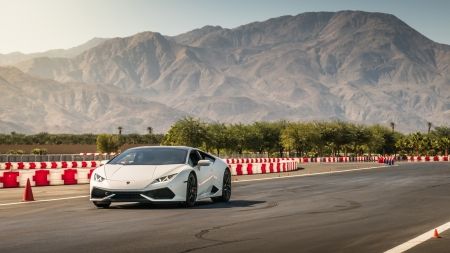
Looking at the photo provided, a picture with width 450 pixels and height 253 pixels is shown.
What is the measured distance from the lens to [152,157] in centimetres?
1681

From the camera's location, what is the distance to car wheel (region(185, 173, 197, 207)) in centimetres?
1627

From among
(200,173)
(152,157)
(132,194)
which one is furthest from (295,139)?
(132,194)

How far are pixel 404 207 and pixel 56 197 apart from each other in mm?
9309

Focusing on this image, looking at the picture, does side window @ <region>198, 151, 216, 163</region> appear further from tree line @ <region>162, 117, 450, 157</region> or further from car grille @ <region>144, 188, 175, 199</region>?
tree line @ <region>162, 117, 450, 157</region>

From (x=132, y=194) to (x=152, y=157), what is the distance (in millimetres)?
1460


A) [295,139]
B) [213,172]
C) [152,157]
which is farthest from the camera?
[295,139]

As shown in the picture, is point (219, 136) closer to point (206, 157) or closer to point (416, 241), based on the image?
point (206, 157)

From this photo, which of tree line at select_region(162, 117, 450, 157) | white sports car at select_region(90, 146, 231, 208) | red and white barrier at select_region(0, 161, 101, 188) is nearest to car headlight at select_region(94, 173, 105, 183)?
white sports car at select_region(90, 146, 231, 208)

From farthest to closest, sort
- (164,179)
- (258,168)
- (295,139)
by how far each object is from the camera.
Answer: (295,139)
(258,168)
(164,179)

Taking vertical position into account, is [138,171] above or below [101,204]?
above

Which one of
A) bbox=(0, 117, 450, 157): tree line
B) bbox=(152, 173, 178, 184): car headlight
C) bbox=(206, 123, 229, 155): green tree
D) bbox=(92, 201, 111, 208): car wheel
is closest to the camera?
bbox=(152, 173, 178, 184): car headlight

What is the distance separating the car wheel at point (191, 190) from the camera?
16.3 meters

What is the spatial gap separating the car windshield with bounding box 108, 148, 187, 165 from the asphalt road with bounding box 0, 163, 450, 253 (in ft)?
3.20

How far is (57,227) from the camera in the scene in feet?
40.0
